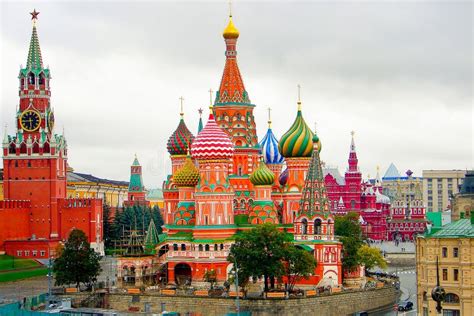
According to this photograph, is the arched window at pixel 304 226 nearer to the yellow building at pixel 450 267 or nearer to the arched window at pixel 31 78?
the yellow building at pixel 450 267

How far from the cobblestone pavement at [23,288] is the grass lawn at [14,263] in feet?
10.4

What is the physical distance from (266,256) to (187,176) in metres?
13.9

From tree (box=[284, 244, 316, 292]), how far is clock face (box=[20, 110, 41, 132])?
41.1 metres

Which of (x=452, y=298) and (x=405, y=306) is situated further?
(x=405, y=306)

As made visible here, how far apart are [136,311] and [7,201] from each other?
37003mm

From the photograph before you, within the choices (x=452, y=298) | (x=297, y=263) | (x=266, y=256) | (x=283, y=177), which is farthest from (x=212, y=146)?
(x=452, y=298)

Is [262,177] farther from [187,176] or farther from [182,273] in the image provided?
[182,273]

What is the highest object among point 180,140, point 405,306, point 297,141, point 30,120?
point 30,120

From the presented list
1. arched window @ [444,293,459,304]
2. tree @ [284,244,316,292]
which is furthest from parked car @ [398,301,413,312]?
arched window @ [444,293,459,304]

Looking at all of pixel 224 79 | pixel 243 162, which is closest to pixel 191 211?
pixel 243 162

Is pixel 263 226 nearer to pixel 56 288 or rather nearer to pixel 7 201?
pixel 56 288

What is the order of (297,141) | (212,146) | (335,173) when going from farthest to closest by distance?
(335,173)
(297,141)
(212,146)

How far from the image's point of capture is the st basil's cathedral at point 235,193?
2840 inches

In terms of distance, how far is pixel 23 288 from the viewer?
8194 cm
